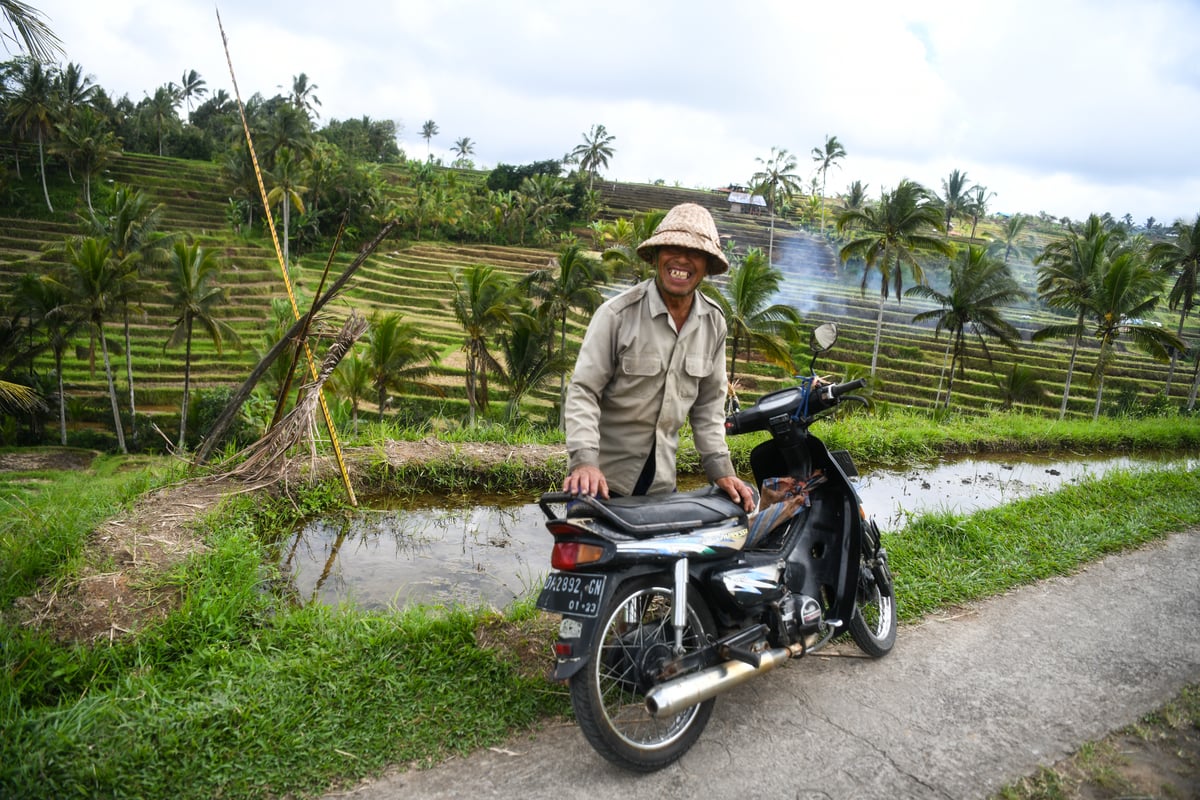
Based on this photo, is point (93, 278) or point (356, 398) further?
point (93, 278)

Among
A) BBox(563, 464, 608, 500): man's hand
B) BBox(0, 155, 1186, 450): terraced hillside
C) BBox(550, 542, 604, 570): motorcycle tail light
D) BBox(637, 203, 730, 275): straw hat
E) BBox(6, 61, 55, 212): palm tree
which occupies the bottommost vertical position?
BBox(0, 155, 1186, 450): terraced hillside

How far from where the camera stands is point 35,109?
43438 millimetres

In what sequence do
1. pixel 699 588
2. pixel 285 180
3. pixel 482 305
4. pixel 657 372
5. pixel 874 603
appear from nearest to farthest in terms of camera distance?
pixel 699 588 < pixel 657 372 < pixel 874 603 < pixel 482 305 < pixel 285 180

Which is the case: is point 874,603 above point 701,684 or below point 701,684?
below

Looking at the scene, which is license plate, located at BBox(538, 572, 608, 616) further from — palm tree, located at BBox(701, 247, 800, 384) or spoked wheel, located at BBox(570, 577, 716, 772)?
palm tree, located at BBox(701, 247, 800, 384)

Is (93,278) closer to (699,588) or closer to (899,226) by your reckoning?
(899,226)

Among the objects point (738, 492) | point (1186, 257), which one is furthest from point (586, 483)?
Answer: point (1186, 257)

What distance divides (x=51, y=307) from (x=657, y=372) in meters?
27.9

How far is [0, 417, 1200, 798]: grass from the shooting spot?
6.71 ft

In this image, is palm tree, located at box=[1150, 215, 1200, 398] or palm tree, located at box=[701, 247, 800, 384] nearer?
palm tree, located at box=[701, 247, 800, 384]

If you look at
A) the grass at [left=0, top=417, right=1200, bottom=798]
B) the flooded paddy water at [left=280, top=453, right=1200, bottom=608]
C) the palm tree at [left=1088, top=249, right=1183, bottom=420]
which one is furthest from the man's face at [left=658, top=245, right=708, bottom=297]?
the palm tree at [left=1088, top=249, right=1183, bottom=420]

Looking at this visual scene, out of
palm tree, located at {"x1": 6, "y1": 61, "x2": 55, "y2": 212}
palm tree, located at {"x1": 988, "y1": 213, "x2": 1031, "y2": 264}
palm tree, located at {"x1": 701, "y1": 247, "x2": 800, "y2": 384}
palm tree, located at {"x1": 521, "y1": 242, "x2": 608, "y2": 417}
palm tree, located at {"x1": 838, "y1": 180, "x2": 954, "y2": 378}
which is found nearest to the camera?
palm tree, located at {"x1": 701, "y1": 247, "x2": 800, "y2": 384}

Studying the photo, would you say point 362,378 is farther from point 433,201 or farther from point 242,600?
point 433,201

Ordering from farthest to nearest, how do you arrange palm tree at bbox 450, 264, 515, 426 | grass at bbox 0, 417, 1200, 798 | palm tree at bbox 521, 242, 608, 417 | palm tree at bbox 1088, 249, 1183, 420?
palm tree at bbox 521, 242, 608, 417, palm tree at bbox 1088, 249, 1183, 420, palm tree at bbox 450, 264, 515, 426, grass at bbox 0, 417, 1200, 798
